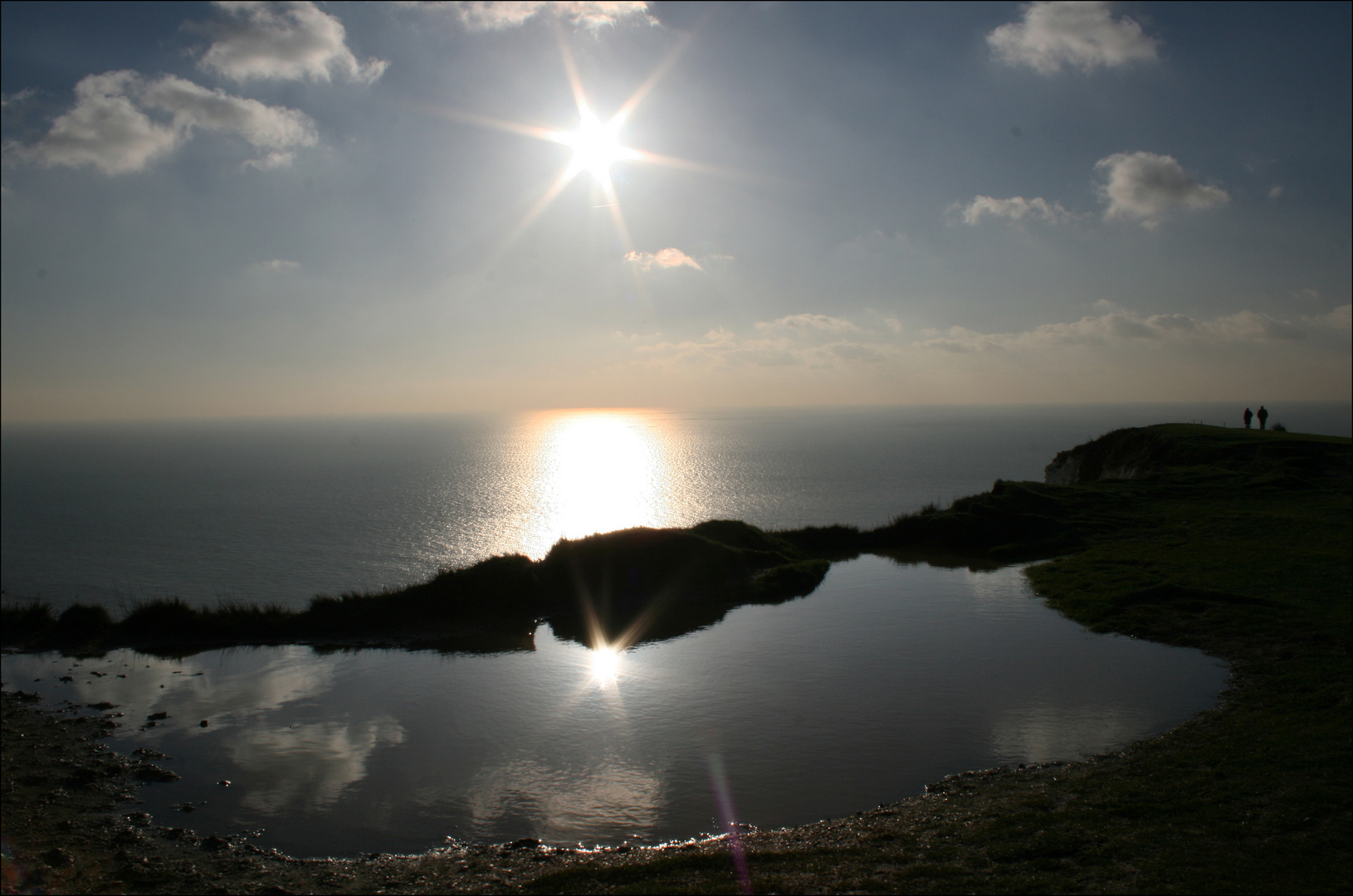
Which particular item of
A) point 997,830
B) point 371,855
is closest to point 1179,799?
point 997,830

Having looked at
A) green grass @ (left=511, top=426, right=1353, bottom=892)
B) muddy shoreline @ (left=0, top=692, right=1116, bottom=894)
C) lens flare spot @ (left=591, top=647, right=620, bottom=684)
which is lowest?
lens flare spot @ (left=591, top=647, right=620, bottom=684)

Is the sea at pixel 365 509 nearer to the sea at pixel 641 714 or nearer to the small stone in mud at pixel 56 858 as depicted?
the sea at pixel 641 714

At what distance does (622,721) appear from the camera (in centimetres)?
2100

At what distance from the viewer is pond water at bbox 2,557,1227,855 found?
15.6 m

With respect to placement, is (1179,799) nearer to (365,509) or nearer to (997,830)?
(997,830)

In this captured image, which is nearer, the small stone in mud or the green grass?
the green grass

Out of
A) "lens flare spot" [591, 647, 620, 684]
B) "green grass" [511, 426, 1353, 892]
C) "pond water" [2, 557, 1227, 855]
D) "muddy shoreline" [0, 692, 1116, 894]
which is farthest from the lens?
"lens flare spot" [591, 647, 620, 684]

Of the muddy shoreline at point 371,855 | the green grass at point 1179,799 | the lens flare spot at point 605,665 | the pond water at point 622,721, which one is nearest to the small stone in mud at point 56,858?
the muddy shoreline at point 371,855

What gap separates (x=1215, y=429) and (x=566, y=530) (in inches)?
2629

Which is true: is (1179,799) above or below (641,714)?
above

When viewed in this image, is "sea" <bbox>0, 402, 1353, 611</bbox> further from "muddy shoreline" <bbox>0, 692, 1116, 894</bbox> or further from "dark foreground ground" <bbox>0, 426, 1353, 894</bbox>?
"muddy shoreline" <bbox>0, 692, 1116, 894</bbox>

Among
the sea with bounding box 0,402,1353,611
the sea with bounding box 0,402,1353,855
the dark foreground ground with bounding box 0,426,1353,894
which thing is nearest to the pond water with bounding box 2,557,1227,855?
the sea with bounding box 0,402,1353,855

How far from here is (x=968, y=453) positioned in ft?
569

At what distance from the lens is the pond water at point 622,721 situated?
15641 millimetres
